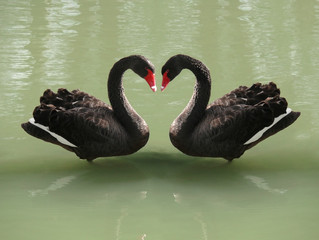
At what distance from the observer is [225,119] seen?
13.8 ft

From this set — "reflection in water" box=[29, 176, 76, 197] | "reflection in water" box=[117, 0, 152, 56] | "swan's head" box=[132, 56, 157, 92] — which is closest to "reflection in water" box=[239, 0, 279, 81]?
"reflection in water" box=[117, 0, 152, 56]

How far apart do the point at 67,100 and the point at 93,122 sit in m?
0.27

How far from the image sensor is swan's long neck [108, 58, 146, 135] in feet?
14.1

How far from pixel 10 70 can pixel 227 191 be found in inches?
135

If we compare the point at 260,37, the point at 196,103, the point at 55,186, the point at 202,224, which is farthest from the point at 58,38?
the point at 202,224

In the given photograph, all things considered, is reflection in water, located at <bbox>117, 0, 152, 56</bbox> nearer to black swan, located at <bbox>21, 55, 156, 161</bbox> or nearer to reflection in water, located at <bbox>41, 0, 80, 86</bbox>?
reflection in water, located at <bbox>41, 0, 80, 86</bbox>

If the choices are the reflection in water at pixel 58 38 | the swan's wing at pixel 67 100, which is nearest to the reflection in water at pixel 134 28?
the reflection in water at pixel 58 38

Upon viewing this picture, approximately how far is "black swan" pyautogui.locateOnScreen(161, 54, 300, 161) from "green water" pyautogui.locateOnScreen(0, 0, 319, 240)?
0.18 metres

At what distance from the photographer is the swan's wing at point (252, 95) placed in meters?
4.31

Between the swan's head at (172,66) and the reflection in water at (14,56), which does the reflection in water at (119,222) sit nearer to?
the swan's head at (172,66)

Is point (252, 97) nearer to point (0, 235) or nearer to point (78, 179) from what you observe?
point (78, 179)

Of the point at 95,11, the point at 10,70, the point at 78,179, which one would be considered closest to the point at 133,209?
the point at 78,179

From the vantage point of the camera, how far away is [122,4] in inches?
428

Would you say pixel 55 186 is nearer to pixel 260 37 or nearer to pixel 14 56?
pixel 14 56
